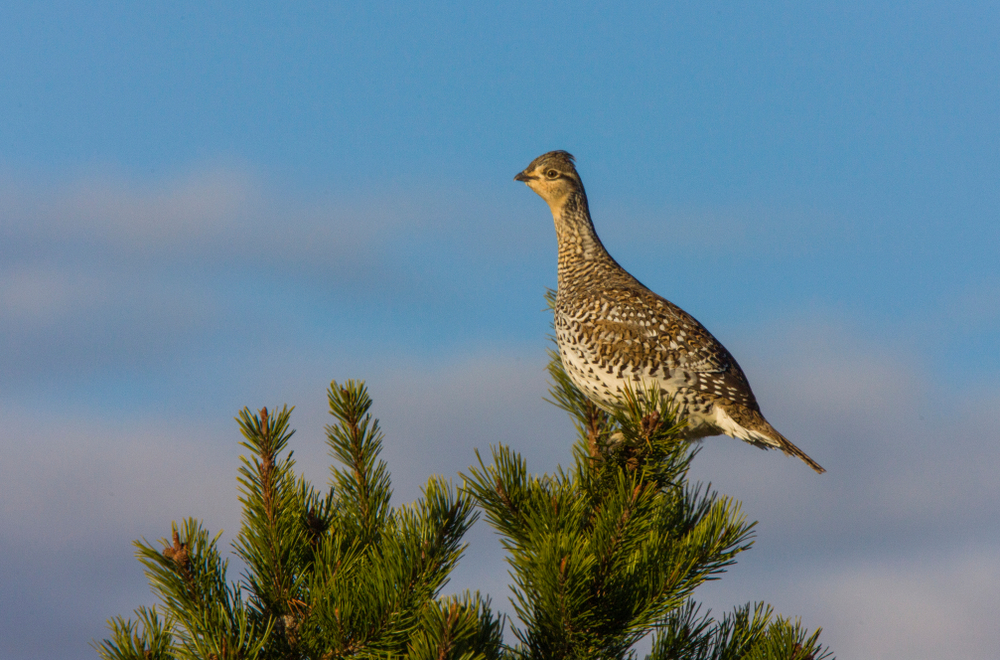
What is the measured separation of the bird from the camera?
745 cm

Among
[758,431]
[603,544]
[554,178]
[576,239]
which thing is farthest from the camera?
[554,178]

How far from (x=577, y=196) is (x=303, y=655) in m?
6.16

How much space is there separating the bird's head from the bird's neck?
70mm

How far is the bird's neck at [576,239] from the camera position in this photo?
30.0 ft

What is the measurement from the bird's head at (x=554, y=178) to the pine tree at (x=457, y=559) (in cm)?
487

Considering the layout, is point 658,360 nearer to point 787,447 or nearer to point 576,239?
point 787,447

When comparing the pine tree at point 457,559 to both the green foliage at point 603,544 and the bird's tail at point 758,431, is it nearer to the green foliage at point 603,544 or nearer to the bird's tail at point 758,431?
the green foliage at point 603,544

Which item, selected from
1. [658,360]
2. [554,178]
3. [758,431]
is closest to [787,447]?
[758,431]

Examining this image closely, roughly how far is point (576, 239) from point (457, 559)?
5.21m

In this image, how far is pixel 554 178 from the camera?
9.59 metres

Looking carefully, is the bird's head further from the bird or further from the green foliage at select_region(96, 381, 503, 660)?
the green foliage at select_region(96, 381, 503, 660)

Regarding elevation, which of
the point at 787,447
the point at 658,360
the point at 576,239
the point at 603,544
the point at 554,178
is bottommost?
the point at 603,544

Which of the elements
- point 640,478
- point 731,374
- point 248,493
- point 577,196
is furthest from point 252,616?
point 577,196

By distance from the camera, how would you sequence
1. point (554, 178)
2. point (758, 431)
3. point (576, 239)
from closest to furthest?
point (758, 431), point (576, 239), point (554, 178)
